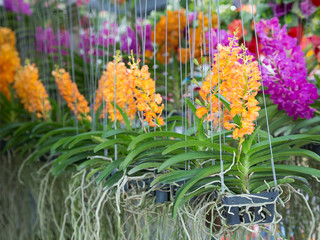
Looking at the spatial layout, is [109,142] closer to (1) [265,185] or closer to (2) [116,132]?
(2) [116,132]

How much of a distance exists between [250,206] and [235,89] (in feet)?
0.66

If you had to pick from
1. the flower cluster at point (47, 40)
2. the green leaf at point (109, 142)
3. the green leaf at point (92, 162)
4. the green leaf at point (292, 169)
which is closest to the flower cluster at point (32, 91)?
the flower cluster at point (47, 40)

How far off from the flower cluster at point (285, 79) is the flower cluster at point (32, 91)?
81cm

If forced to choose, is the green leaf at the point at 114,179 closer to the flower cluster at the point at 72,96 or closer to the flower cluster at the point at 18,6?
the flower cluster at the point at 72,96

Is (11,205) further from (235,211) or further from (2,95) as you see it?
(235,211)

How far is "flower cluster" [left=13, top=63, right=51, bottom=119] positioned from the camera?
1.52m

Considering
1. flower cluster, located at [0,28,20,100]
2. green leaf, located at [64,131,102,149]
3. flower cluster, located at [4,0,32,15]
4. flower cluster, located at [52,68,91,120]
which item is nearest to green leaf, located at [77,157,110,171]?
green leaf, located at [64,131,102,149]

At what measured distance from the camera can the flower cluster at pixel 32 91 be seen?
4.98 feet

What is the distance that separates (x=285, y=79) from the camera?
38.3 inches

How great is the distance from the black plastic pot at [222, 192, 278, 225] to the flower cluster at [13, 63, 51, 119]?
2.97ft

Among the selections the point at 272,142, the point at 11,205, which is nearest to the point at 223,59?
the point at 272,142

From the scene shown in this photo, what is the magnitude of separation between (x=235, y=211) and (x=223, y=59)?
26cm

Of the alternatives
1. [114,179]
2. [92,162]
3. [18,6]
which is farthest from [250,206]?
[18,6]

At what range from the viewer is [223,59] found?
2.56 feet
